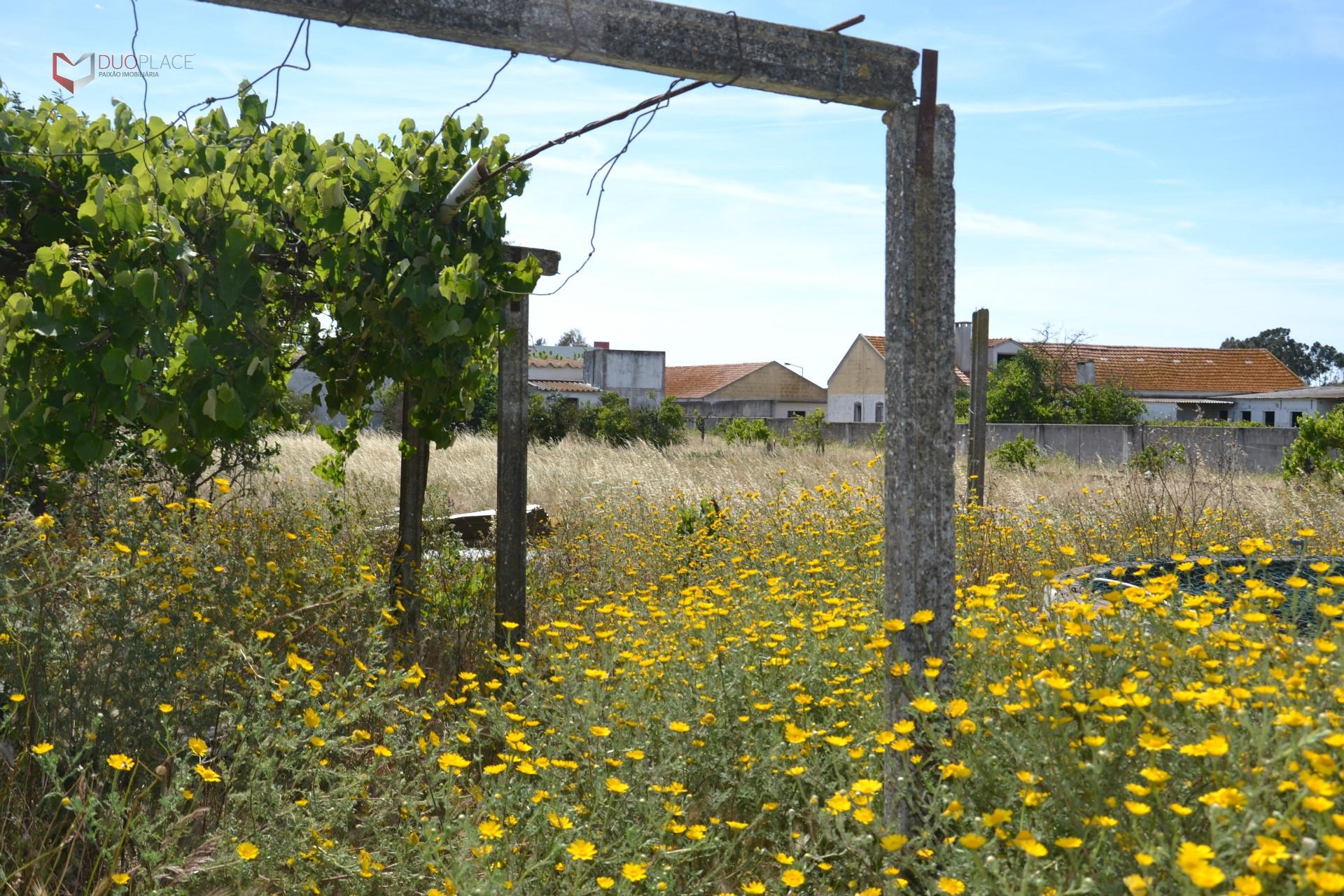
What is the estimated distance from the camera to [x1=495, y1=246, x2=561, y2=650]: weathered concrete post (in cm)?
503

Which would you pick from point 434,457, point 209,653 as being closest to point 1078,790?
point 209,653

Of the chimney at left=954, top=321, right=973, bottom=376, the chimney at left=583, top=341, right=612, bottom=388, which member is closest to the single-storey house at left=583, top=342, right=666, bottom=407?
the chimney at left=583, top=341, right=612, bottom=388

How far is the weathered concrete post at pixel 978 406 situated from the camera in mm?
8266

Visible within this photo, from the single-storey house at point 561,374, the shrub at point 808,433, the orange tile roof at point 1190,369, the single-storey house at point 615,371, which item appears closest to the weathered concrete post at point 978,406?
the shrub at point 808,433

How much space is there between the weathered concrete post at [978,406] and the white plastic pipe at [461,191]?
4631 mm

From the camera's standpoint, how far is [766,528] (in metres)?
7.13

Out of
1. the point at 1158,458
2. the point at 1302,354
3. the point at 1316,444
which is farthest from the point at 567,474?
the point at 1302,354

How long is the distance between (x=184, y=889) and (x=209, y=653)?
97 cm

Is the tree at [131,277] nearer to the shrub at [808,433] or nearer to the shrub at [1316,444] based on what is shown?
the shrub at [1316,444]

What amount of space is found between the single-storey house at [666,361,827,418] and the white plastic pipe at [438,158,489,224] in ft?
145

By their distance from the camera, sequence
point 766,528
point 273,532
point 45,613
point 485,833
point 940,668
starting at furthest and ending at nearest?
1. point 766,528
2. point 273,532
3. point 45,613
4. point 940,668
5. point 485,833

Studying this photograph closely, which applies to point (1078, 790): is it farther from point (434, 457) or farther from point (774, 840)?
point (434, 457)

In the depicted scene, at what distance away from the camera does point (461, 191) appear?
4453 millimetres

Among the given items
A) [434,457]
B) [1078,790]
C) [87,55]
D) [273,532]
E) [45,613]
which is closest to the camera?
Answer: [1078,790]
